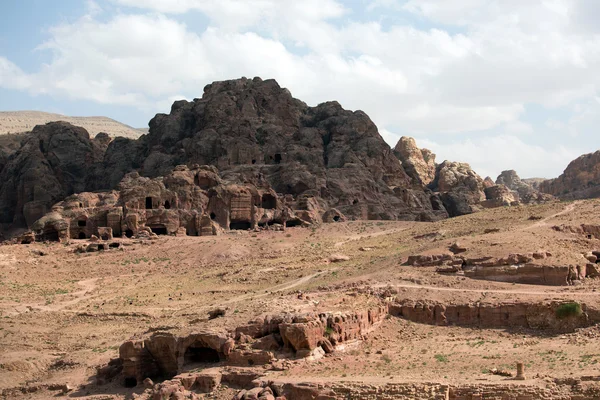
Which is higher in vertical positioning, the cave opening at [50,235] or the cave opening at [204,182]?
the cave opening at [204,182]

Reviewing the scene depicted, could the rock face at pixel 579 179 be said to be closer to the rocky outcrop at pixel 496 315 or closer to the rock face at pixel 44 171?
the rock face at pixel 44 171

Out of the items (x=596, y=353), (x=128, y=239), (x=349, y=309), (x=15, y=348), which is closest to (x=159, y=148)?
(x=128, y=239)

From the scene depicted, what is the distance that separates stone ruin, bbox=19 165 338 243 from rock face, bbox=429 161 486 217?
19.8 m

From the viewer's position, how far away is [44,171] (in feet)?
271

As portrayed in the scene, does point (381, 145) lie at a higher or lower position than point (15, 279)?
higher

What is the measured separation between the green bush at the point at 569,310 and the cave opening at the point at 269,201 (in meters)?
39.1

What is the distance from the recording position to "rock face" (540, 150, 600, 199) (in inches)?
3856

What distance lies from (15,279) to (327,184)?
32257 mm

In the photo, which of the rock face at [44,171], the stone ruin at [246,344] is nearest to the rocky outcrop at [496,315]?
the stone ruin at [246,344]

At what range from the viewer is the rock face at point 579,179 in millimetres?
97938

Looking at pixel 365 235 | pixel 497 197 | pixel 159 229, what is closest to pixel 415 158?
pixel 497 197

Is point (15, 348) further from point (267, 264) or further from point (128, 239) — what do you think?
point (128, 239)

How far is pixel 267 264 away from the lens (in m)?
50.6

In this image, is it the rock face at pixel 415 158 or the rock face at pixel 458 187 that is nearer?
the rock face at pixel 458 187
